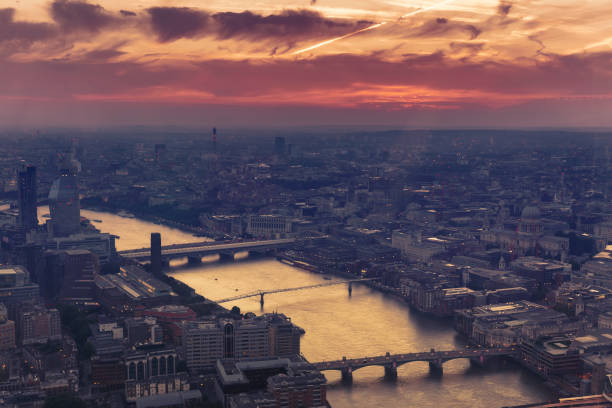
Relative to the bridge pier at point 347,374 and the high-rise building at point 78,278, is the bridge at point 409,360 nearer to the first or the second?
the bridge pier at point 347,374

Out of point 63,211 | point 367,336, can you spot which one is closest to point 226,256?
point 63,211

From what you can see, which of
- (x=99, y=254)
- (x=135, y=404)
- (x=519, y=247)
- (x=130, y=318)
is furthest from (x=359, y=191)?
(x=135, y=404)

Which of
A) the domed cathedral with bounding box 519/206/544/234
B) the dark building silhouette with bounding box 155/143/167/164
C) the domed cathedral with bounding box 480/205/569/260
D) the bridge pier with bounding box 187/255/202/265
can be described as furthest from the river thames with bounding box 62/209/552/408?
the dark building silhouette with bounding box 155/143/167/164

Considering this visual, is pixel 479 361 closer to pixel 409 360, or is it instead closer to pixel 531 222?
pixel 409 360

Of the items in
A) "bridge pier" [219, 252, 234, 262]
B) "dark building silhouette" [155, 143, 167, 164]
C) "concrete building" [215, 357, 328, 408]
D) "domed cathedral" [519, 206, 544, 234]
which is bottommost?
"bridge pier" [219, 252, 234, 262]

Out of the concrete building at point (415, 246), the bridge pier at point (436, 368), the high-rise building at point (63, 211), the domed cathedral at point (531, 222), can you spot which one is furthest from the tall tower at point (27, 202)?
the domed cathedral at point (531, 222)

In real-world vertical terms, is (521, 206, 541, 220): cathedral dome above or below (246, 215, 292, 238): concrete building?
above

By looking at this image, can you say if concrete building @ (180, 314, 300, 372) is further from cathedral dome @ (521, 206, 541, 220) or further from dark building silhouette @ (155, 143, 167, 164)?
dark building silhouette @ (155, 143, 167, 164)
